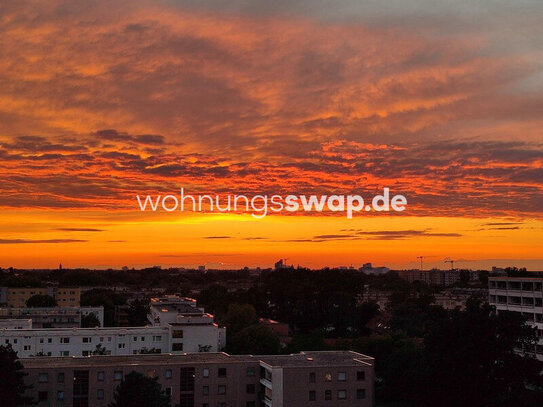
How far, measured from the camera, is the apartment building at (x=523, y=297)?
49.7m

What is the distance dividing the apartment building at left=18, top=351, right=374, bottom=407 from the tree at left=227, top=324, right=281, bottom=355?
11.4 m

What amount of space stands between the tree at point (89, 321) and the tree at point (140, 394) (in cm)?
3980

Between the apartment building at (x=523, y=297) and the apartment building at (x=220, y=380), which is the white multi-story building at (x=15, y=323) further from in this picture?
the apartment building at (x=523, y=297)

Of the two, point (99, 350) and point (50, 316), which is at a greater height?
point (50, 316)

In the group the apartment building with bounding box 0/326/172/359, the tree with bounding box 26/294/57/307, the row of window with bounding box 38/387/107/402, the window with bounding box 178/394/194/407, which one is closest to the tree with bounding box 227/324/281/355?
the apartment building with bounding box 0/326/172/359

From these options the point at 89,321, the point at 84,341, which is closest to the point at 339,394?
the point at 84,341

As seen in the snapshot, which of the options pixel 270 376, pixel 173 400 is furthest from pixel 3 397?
pixel 270 376

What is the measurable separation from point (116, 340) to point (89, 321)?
773 inches

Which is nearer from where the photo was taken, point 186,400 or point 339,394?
point 339,394

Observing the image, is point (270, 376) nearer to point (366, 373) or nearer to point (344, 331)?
point (366, 373)

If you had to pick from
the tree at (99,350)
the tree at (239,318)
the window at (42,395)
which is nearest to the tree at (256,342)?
the tree at (239,318)

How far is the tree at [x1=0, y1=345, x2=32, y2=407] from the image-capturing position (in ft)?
97.4

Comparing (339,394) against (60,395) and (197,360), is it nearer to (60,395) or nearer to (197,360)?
(197,360)

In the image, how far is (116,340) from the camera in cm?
5125
